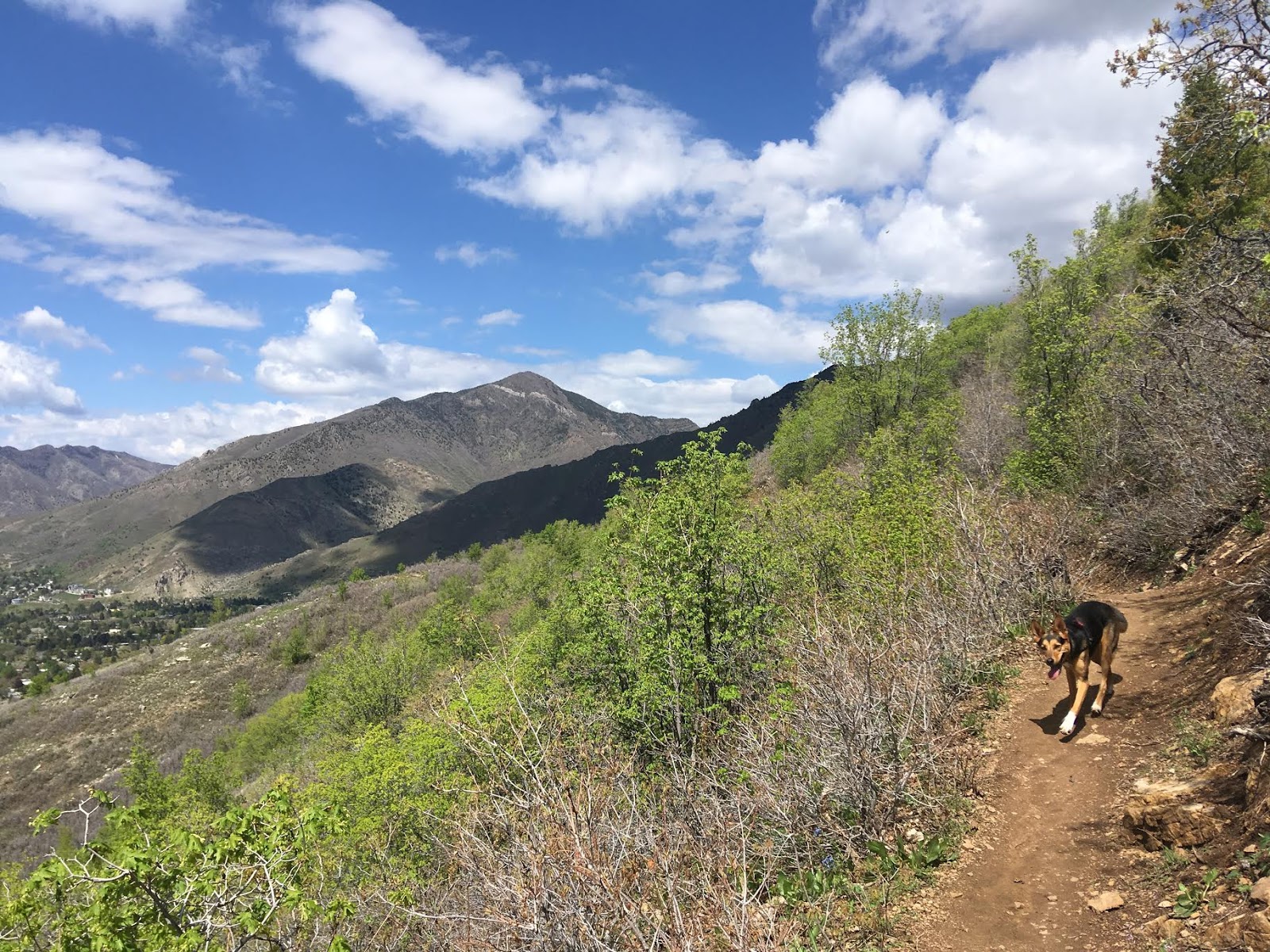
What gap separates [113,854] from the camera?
5.98m

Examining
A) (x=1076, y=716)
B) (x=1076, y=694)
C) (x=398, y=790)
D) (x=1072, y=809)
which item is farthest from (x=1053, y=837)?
(x=398, y=790)

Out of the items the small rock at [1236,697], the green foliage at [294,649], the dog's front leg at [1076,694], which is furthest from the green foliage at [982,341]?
the green foliage at [294,649]

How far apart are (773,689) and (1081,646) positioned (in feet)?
19.2

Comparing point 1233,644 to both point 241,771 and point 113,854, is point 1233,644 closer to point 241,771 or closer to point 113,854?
point 113,854

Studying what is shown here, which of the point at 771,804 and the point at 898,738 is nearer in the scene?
the point at 771,804

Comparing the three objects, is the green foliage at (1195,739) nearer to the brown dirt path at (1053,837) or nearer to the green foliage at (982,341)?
the brown dirt path at (1053,837)

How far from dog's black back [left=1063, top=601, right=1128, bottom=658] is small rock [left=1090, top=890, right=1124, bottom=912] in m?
3.35

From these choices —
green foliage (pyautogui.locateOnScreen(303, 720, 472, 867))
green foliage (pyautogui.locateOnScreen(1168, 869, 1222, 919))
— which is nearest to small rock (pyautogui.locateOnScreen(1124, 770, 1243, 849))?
green foliage (pyautogui.locateOnScreen(1168, 869, 1222, 919))

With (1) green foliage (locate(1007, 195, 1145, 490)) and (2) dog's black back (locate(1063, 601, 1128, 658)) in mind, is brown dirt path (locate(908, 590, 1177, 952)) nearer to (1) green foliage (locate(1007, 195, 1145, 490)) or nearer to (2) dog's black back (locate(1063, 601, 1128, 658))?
(2) dog's black back (locate(1063, 601, 1128, 658))

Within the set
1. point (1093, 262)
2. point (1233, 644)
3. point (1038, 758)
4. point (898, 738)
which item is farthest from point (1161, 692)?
point (1093, 262)

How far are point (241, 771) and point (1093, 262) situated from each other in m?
68.8

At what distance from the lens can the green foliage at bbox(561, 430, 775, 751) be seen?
14.8m

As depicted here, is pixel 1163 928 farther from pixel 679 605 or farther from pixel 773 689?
pixel 679 605

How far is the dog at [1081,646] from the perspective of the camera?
27.3 feet
